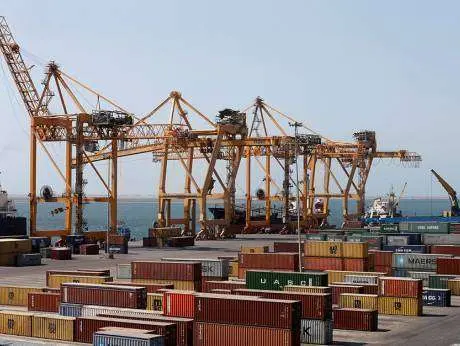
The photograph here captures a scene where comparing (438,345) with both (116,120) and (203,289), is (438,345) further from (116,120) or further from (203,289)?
(116,120)

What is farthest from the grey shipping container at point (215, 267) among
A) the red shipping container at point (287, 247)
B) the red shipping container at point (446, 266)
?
the red shipping container at point (287, 247)

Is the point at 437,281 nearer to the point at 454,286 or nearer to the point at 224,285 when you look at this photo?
the point at 454,286

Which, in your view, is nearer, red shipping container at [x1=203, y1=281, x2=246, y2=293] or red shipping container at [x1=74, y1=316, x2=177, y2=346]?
red shipping container at [x1=74, y1=316, x2=177, y2=346]

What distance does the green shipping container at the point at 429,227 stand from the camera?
120 m

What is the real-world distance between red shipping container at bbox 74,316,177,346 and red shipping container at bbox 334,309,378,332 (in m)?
13.5

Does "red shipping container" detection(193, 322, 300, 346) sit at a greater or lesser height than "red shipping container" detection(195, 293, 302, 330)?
lesser

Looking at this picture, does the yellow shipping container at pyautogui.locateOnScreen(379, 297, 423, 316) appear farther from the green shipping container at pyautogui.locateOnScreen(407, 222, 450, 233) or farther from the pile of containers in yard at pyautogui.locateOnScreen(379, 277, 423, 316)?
the green shipping container at pyautogui.locateOnScreen(407, 222, 450, 233)

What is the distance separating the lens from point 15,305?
59.2 meters

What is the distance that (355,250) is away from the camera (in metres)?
72.3

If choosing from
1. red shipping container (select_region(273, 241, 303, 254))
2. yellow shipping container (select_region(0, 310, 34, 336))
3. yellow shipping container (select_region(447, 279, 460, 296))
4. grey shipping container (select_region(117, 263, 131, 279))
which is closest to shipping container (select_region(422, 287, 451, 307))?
yellow shipping container (select_region(447, 279, 460, 296))

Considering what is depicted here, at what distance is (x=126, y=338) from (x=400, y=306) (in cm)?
2449

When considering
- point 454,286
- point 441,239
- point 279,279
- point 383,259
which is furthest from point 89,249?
point 279,279

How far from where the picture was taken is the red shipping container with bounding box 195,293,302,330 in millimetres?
40250

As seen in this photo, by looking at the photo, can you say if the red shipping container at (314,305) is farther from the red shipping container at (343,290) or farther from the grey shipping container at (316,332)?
the red shipping container at (343,290)
